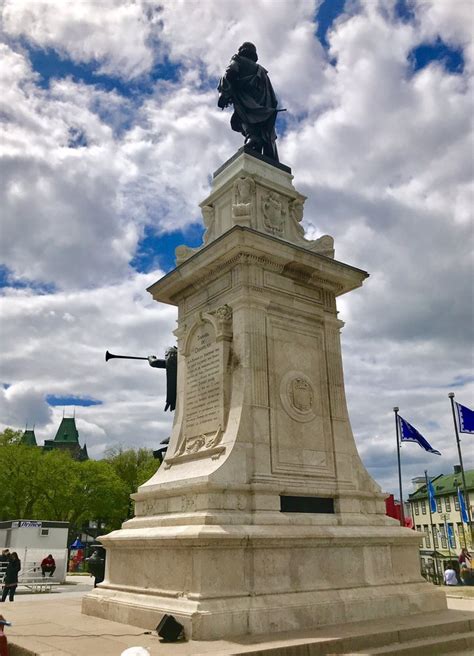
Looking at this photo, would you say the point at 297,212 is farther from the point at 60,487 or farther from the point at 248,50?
the point at 60,487

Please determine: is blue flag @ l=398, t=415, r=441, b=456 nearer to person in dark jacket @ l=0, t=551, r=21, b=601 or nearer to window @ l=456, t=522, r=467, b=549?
window @ l=456, t=522, r=467, b=549

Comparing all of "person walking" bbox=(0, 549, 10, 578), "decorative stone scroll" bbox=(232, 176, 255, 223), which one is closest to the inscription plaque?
"decorative stone scroll" bbox=(232, 176, 255, 223)

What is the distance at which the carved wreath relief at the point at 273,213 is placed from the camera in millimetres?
12508

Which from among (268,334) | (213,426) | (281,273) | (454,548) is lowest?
(454,548)

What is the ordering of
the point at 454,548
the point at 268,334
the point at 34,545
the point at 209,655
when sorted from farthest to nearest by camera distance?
the point at 454,548
the point at 34,545
the point at 268,334
the point at 209,655

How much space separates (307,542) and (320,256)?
5510mm

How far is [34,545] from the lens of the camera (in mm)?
28156

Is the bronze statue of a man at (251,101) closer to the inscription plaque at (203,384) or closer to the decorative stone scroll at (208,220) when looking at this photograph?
the decorative stone scroll at (208,220)

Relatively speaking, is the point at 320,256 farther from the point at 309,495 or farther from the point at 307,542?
the point at 307,542

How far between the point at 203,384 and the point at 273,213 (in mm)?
4031

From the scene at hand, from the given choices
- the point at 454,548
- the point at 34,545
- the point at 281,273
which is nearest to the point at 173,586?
the point at 281,273

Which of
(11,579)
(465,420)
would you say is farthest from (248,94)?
(465,420)

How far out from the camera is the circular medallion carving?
10.9 meters

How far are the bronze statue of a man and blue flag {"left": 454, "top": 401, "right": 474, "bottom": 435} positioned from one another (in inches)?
685
